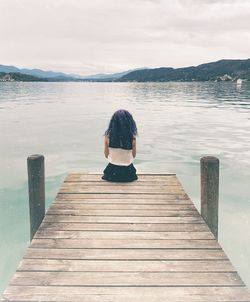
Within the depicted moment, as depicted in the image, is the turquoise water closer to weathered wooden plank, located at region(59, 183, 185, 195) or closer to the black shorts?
weathered wooden plank, located at region(59, 183, 185, 195)

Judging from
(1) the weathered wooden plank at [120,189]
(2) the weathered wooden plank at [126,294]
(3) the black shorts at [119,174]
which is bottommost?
(2) the weathered wooden plank at [126,294]

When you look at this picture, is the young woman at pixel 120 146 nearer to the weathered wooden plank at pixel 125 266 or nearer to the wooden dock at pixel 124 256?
the wooden dock at pixel 124 256

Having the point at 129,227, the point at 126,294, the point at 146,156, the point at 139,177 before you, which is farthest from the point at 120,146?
the point at 146,156

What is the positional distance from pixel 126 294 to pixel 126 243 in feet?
4.08

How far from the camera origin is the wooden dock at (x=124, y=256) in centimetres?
395

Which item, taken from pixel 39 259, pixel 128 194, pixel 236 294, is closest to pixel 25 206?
pixel 128 194

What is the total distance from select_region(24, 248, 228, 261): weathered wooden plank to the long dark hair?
3.17 m

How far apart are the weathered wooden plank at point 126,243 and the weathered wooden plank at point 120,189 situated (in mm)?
2243

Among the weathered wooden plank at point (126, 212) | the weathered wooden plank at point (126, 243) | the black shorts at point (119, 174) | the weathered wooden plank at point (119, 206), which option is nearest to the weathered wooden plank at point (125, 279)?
the weathered wooden plank at point (126, 243)

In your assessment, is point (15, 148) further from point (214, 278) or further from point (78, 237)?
point (214, 278)

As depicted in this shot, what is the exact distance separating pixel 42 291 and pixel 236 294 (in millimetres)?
2067

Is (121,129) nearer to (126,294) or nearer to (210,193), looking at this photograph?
(210,193)

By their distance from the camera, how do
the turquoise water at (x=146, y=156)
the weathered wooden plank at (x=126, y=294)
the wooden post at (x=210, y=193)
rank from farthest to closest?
the turquoise water at (x=146, y=156) < the wooden post at (x=210, y=193) < the weathered wooden plank at (x=126, y=294)

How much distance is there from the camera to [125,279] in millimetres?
4191
